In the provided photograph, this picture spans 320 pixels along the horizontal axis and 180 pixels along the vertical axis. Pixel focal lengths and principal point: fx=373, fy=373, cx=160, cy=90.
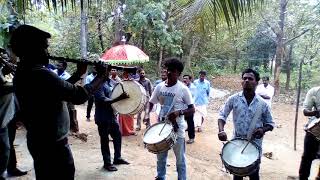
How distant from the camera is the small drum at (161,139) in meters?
4.28

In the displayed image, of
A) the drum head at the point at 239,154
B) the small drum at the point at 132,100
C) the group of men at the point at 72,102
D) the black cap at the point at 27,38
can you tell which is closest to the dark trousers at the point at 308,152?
the group of men at the point at 72,102

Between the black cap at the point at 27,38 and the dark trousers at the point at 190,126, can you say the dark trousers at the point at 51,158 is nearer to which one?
the black cap at the point at 27,38

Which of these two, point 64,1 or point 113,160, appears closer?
point 64,1

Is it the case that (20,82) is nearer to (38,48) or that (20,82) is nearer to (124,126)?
(38,48)

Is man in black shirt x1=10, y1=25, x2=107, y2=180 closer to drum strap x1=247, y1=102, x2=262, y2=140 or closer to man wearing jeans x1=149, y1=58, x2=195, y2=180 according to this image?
man wearing jeans x1=149, y1=58, x2=195, y2=180

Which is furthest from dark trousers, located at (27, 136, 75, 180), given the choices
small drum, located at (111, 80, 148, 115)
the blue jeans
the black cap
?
small drum, located at (111, 80, 148, 115)

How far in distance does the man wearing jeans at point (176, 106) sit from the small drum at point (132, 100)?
411mm

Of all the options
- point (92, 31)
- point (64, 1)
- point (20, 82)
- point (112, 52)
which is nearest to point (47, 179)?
point (20, 82)

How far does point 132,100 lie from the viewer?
523 centimetres

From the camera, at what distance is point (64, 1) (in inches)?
128

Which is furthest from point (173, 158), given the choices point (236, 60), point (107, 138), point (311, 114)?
point (236, 60)

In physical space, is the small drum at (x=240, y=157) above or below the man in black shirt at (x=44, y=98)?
below

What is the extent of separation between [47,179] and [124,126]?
5529 mm

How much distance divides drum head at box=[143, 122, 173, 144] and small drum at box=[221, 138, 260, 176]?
72 cm
